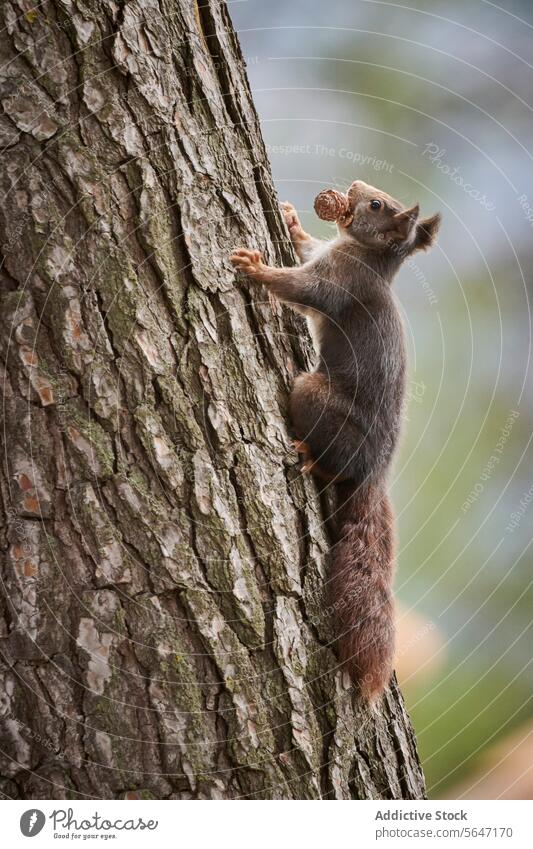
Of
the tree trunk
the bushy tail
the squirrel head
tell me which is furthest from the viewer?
the squirrel head

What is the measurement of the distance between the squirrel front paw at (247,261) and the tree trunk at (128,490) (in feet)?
0.42

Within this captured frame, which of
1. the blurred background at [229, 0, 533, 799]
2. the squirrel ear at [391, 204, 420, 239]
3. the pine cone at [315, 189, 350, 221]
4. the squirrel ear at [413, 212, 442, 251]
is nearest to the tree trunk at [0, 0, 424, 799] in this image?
the blurred background at [229, 0, 533, 799]

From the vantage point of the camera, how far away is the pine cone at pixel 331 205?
251 cm

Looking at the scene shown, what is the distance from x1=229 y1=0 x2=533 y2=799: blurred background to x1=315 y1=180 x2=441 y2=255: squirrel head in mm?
91

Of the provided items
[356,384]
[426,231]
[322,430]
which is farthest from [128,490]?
[426,231]

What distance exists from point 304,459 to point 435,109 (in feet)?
4.82

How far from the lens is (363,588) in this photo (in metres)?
1.84

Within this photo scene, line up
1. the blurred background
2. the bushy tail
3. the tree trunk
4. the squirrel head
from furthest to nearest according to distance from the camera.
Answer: the squirrel head, the blurred background, the bushy tail, the tree trunk

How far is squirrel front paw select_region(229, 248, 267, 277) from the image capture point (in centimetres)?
182

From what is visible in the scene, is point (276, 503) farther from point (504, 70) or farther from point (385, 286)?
point (504, 70)

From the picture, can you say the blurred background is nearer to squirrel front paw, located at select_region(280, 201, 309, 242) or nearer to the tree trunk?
squirrel front paw, located at select_region(280, 201, 309, 242)
